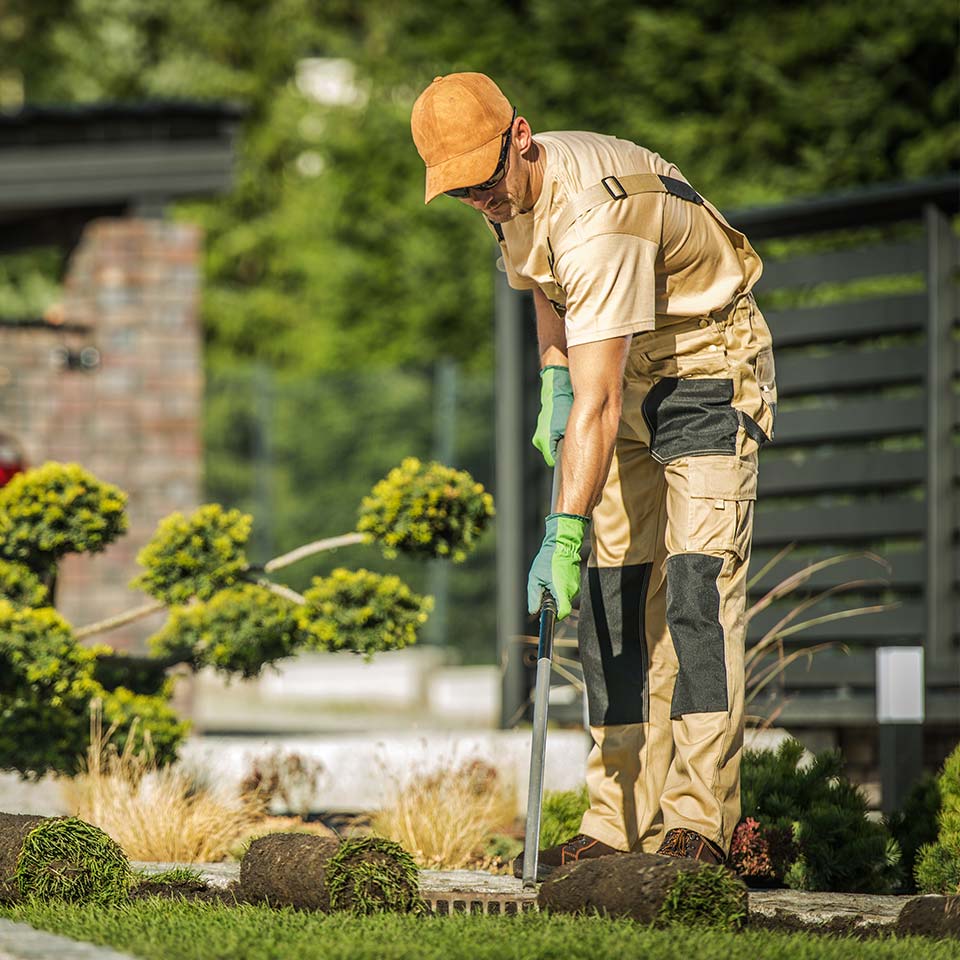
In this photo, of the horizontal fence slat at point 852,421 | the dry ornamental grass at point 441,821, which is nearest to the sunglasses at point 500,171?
the dry ornamental grass at point 441,821

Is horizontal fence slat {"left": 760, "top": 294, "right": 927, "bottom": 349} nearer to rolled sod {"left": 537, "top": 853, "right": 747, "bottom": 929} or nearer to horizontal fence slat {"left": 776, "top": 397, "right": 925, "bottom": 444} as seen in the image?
horizontal fence slat {"left": 776, "top": 397, "right": 925, "bottom": 444}

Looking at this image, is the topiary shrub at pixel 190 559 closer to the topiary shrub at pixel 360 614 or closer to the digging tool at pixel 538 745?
the topiary shrub at pixel 360 614

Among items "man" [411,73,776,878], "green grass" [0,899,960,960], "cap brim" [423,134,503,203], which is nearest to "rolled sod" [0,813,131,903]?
"green grass" [0,899,960,960]

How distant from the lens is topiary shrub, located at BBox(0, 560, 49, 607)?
17.8 feet

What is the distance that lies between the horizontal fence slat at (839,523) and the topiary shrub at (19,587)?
136 inches

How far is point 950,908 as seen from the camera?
11.6 feet

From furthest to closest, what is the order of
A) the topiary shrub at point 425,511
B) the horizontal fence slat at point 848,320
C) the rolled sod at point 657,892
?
1. the horizontal fence slat at point 848,320
2. the topiary shrub at point 425,511
3. the rolled sod at point 657,892

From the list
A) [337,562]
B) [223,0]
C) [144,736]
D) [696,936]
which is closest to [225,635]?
[144,736]

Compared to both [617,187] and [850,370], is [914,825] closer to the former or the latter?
[617,187]

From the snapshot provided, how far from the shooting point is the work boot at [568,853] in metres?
4.24

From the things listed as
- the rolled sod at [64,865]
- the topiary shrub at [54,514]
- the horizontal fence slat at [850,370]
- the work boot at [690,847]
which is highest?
the horizontal fence slat at [850,370]

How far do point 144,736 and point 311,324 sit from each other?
1788 cm

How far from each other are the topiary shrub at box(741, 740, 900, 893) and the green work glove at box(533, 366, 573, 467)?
1177 mm

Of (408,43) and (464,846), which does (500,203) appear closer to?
(464,846)
